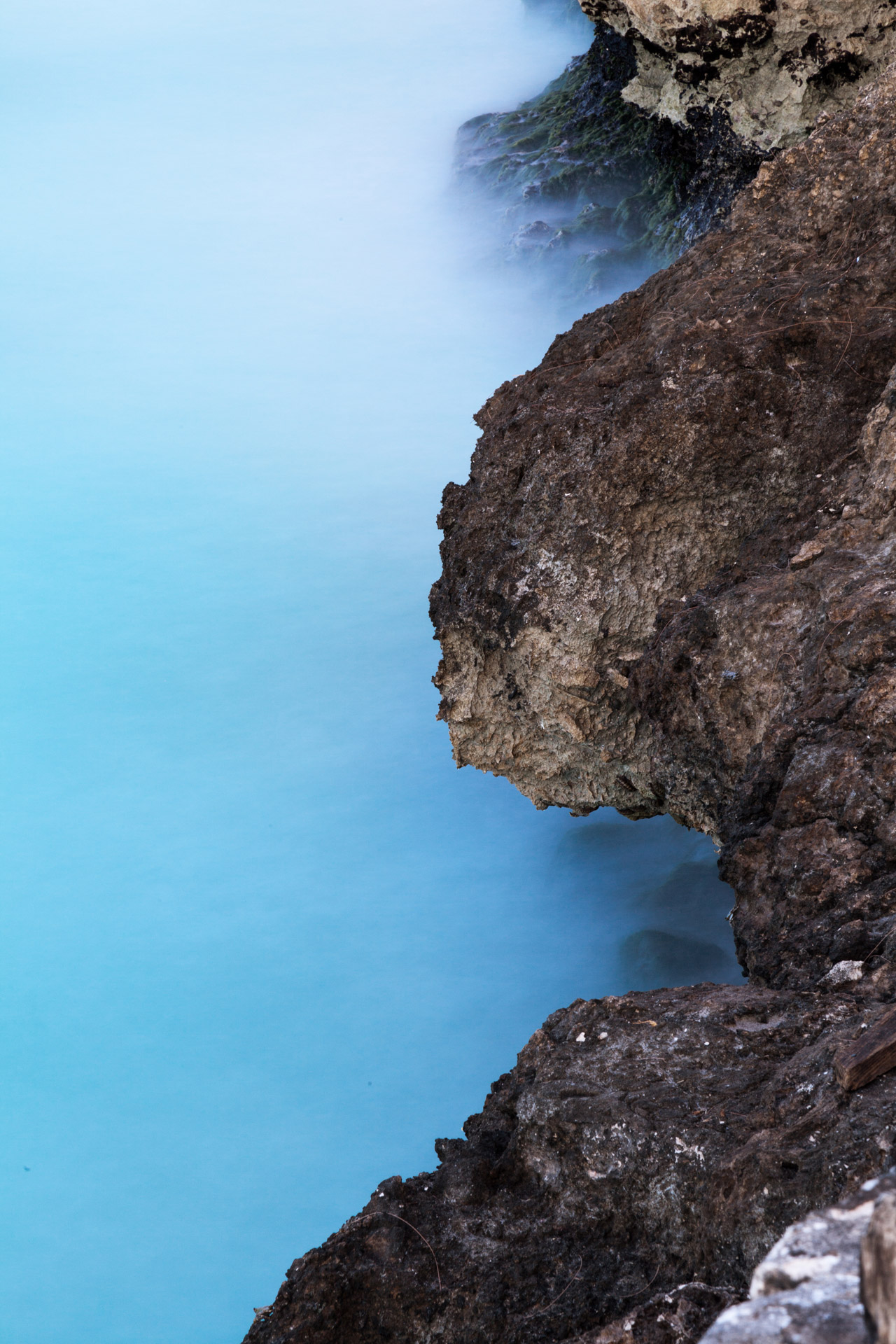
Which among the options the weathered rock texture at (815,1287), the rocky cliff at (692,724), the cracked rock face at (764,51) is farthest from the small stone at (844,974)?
the cracked rock face at (764,51)

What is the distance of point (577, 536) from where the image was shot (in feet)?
12.0

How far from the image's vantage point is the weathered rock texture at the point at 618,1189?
1780 millimetres

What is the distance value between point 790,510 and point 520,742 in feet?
4.39

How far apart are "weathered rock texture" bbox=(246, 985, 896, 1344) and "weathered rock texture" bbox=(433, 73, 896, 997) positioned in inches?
14.7

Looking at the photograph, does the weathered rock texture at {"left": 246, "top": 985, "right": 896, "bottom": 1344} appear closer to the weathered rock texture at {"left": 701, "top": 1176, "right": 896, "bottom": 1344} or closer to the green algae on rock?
the weathered rock texture at {"left": 701, "top": 1176, "right": 896, "bottom": 1344}

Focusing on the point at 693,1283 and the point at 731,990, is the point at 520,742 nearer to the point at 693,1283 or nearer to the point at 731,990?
the point at 731,990

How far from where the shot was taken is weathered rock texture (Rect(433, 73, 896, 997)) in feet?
8.66

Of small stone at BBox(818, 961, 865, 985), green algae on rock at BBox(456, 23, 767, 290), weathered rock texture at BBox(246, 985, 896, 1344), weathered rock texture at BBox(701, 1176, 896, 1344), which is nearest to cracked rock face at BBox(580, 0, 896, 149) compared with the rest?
green algae on rock at BBox(456, 23, 767, 290)

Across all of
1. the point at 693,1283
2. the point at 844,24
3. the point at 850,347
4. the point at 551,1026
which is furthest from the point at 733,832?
the point at 844,24

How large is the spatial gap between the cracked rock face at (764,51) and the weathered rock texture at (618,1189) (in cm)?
587

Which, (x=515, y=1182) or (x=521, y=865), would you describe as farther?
(x=521, y=865)

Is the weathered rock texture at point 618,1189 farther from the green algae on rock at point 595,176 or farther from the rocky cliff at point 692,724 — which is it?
the green algae on rock at point 595,176

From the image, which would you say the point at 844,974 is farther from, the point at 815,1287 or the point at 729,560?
the point at 729,560

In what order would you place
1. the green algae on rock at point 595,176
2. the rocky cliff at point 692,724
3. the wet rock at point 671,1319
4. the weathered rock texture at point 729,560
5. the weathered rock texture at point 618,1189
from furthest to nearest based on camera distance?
the green algae on rock at point 595,176
the weathered rock texture at point 729,560
the rocky cliff at point 692,724
the weathered rock texture at point 618,1189
the wet rock at point 671,1319
